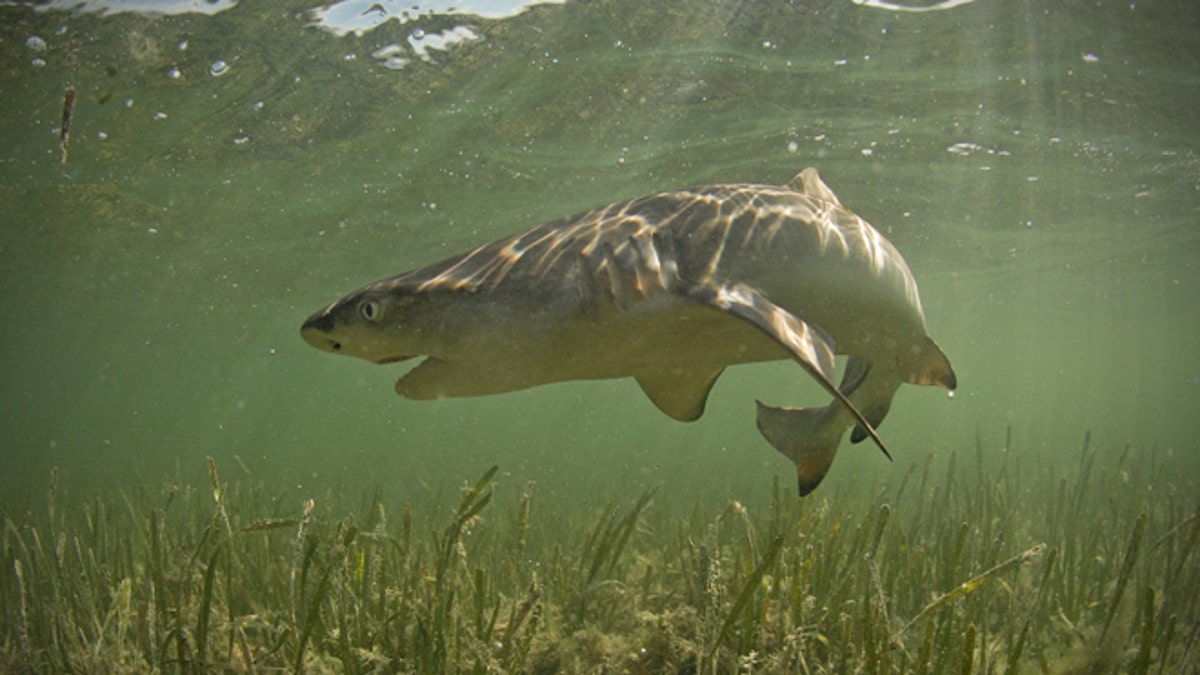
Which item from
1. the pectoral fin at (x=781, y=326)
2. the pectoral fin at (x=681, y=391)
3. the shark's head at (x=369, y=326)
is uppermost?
the shark's head at (x=369, y=326)

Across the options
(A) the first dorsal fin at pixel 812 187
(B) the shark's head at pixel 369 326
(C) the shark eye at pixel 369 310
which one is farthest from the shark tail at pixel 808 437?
(C) the shark eye at pixel 369 310

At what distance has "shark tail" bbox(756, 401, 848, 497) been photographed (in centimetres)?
531

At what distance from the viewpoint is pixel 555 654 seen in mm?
3861

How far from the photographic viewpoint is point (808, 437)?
215 inches

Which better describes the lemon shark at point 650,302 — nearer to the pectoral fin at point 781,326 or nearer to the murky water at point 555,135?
the pectoral fin at point 781,326

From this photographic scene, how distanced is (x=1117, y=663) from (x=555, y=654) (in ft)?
10.0

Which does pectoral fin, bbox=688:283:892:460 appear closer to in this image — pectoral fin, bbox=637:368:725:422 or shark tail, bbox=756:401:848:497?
pectoral fin, bbox=637:368:725:422

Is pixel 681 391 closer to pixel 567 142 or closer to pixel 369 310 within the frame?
pixel 369 310

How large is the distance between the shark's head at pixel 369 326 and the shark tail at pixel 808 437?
10.8 feet

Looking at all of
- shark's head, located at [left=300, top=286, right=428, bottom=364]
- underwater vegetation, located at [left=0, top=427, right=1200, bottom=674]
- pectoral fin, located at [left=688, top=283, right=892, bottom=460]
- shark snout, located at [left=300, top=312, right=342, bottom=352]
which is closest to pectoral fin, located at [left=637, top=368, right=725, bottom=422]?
underwater vegetation, located at [left=0, top=427, right=1200, bottom=674]

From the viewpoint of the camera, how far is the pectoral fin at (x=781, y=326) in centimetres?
304

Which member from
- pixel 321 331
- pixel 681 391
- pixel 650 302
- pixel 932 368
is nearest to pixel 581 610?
pixel 681 391

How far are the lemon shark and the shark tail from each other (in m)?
0.04

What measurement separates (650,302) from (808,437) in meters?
2.52
